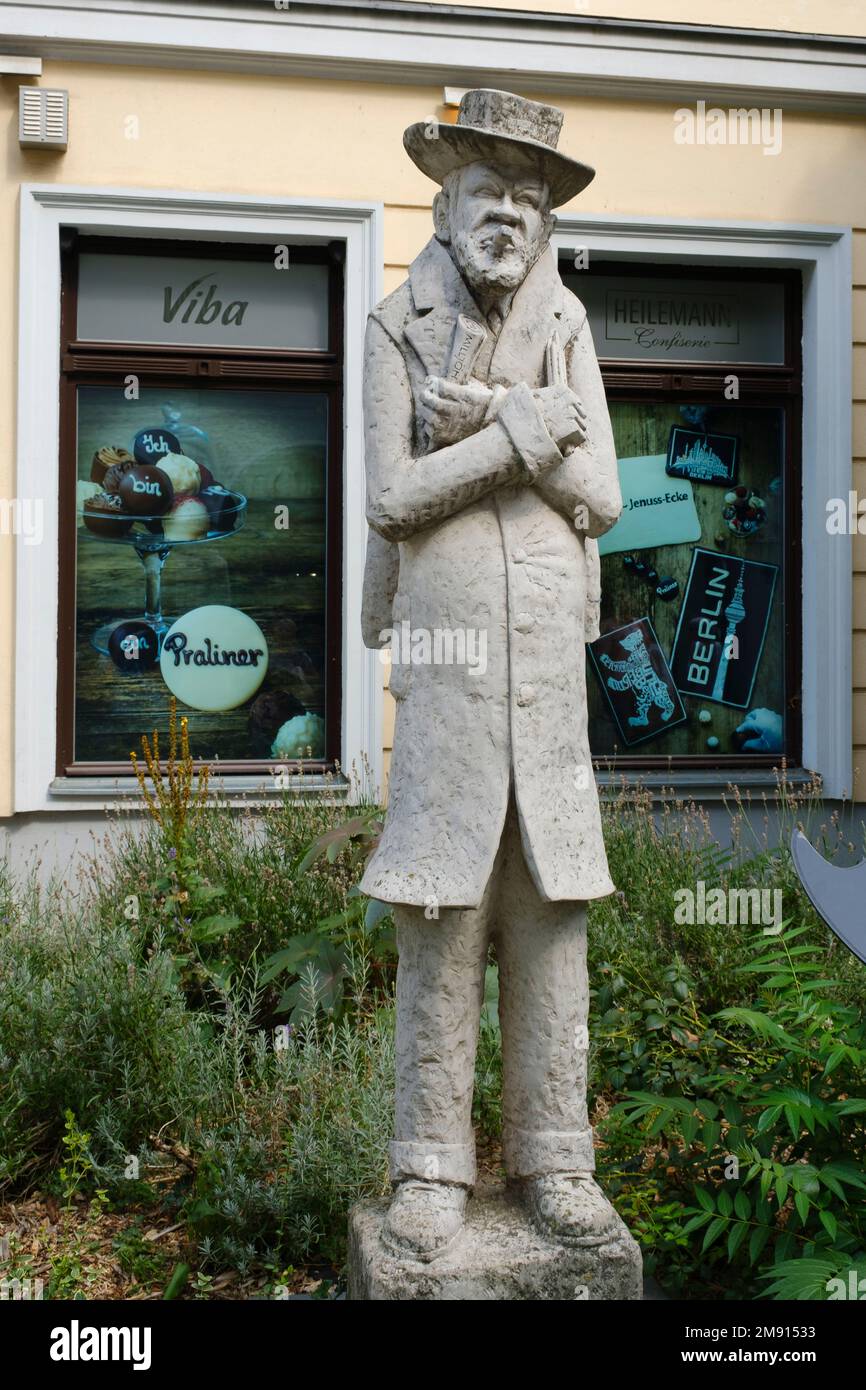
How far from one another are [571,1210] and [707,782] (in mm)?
4054

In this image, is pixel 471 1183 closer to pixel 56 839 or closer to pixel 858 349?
pixel 56 839

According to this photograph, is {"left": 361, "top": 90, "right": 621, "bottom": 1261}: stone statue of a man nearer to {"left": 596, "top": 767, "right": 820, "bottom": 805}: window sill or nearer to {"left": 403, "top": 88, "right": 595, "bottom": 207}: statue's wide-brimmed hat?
{"left": 403, "top": 88, "right": 595, "bottom": 207}: statue's wide-brimmed hat

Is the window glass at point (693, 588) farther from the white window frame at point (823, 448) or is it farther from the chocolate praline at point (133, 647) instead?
the chocolate praline at point (133, 647)

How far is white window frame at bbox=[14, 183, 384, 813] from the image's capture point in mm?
6020

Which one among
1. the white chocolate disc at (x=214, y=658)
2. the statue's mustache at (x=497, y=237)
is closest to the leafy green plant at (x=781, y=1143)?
the statue's mustache at (x=497, y=237)

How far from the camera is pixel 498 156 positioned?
2785 mm

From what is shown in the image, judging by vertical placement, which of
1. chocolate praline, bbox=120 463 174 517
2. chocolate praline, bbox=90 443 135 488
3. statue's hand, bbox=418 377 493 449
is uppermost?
chocolate praline, bbox=90 443 135 488

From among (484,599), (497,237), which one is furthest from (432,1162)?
(497,237)

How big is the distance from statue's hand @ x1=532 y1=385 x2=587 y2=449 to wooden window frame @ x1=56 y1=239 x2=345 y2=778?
372 cm

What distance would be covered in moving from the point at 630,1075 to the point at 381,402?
221cm

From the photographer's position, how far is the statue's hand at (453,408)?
2787 mm

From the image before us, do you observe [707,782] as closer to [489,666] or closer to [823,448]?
[823,448]

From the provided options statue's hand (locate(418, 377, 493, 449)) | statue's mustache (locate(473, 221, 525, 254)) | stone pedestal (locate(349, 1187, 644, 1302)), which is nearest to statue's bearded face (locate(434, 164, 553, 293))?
statue's mustache (locate(473, 221, 525, 254))

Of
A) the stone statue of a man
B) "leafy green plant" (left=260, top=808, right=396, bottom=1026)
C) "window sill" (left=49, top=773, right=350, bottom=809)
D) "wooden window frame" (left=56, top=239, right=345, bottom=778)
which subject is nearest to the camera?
the stone statue of a man
